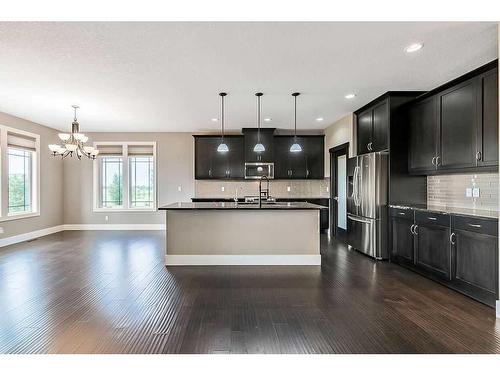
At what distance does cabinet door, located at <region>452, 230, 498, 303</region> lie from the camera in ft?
9.08

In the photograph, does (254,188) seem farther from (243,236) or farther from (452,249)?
(452,249)

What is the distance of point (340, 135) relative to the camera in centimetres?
637

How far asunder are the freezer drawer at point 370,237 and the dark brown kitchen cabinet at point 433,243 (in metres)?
0.68

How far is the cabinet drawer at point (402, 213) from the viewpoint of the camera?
13.1 feet

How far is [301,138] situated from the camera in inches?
294

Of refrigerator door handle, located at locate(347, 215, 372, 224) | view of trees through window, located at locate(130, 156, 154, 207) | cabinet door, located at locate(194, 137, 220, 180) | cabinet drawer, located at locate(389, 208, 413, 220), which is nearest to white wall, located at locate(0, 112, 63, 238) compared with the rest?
view of trees through window, located at locate(130, 156, 154, 207)

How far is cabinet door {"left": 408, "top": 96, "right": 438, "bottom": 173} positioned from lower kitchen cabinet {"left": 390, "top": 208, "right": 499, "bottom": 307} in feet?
2.49

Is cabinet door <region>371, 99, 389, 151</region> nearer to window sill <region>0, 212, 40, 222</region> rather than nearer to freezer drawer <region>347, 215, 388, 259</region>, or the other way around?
freezer drawer <region>347, 215, 388, 259</region>

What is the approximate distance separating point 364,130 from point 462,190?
1.96 m

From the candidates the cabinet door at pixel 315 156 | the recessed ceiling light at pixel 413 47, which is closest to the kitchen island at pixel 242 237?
the recessed ceiling light at pixel 413 47
